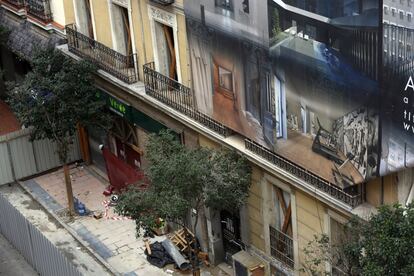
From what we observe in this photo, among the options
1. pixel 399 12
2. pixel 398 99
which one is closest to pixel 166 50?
pixel 398 99

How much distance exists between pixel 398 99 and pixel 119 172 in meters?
15.7

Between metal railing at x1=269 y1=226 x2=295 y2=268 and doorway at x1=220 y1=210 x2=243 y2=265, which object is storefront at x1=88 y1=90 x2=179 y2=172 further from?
metal railing at x1=269 y1=226 x2=295 y2=268

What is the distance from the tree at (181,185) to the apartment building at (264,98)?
1.00 m

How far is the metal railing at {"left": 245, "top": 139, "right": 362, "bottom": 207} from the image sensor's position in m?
21.4

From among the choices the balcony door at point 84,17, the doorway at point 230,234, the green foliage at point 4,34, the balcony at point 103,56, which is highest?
the balcony door at point 84,17

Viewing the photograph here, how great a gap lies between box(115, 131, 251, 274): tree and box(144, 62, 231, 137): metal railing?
5.08ft

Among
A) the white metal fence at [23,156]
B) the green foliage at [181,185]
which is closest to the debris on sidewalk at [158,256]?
the green foliage at [181,185]

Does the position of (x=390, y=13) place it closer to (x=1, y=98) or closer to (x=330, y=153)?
(x=330, y=153)

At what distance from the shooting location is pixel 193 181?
22.8 metres

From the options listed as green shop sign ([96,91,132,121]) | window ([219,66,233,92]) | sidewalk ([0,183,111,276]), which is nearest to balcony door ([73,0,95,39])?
green shop sign ([96,91,132,121])

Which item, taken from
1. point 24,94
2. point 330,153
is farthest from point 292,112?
point 24,94

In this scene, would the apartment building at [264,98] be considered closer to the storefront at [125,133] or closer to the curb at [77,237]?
the storefront at [125,133]

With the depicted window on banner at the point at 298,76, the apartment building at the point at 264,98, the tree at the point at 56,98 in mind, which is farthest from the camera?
the tree at the point at 56,98

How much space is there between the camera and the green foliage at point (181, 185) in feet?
74.5
